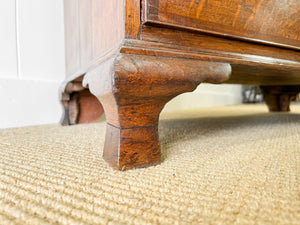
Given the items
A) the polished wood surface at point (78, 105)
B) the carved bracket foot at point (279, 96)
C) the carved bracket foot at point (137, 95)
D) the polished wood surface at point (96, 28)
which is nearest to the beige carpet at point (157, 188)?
the carved bracket foot at point (137, 95)

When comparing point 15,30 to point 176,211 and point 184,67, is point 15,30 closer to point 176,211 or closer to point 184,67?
point 184,67

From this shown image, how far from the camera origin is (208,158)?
0.37 metres

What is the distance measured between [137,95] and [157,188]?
0.14 m

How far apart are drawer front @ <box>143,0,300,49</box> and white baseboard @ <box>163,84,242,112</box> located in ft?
3.65

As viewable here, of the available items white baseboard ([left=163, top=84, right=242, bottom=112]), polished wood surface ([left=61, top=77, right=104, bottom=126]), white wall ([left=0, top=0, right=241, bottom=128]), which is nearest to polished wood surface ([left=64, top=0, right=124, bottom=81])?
polished wood surface ([left=61, top=77, right=104, bottom=126])

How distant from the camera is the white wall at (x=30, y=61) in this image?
76cm

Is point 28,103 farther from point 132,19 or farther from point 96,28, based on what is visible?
point 132,19

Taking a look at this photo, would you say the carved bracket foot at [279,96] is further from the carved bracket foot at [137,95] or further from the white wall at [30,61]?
the white wall at [30,61]

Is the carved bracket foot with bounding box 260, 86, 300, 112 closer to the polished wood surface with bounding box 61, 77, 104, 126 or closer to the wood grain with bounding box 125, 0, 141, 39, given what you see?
the polished wood surface with bounding box 61, 77, 104, 126

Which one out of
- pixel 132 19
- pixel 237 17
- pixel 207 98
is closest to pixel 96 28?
pixel 132 19

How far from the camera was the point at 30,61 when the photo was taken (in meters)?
0.83

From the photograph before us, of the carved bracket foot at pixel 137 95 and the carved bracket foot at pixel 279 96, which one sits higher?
the carved bracket foot at pixel 137 95

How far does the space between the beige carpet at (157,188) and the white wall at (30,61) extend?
1.43ft

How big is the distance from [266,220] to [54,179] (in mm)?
259
